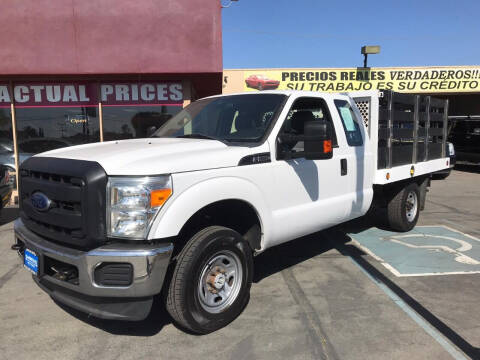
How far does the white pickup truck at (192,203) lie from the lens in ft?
8.85

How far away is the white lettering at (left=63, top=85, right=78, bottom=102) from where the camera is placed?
9336 mm

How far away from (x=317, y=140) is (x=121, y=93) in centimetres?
717

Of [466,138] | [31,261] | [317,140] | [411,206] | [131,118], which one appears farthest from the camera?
[466,138]

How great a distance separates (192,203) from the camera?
2.91 m

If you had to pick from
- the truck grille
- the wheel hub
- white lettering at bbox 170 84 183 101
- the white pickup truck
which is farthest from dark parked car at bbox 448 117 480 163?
the truck grille

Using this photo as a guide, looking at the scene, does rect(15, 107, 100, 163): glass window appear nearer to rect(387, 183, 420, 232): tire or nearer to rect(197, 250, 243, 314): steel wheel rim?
rect(387, 183, 420, 232): tire

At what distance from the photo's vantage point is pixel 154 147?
334cm

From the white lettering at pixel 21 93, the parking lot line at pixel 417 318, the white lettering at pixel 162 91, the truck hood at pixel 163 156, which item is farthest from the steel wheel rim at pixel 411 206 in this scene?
the white lettering at pixel 21 93

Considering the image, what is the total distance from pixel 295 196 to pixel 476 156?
48.6ft

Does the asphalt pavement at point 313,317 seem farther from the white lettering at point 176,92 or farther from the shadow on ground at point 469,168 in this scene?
the shadow on ground at point 469,168

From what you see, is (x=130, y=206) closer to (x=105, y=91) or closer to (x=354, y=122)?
(x=354, y=122)

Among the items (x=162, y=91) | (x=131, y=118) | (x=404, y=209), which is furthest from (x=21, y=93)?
(x=404, y=209)

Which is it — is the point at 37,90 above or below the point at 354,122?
above

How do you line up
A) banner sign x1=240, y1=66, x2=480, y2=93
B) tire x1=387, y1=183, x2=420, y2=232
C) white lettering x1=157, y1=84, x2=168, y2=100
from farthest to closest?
banner sign x1=240, y1=66, x2=480, y2=93 < white lettering x1=157, y1=84, x2=168, y2=100 < tire x1=387, y1=183, x2=420, y2=232
